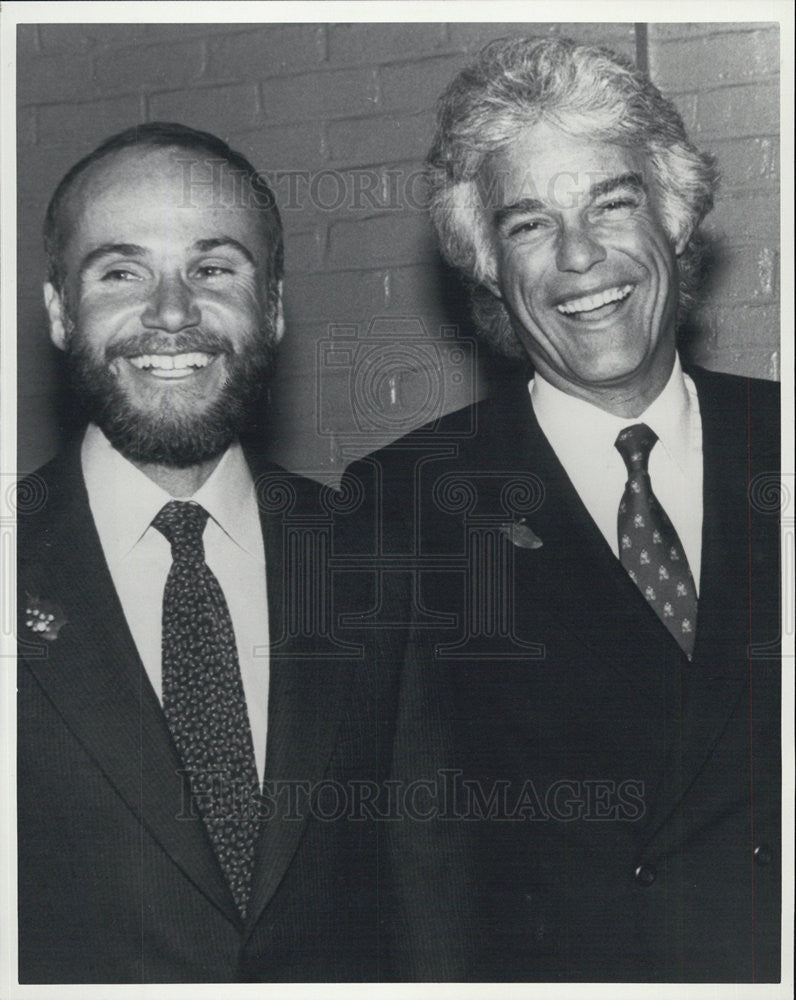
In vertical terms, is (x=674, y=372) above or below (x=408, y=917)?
above

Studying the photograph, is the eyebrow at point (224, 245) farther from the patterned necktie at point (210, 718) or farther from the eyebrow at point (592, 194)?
the patterned necktie at point (210, 718)

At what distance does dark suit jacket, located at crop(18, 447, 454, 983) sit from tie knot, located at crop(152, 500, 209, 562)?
133mm

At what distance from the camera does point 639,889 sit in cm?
270

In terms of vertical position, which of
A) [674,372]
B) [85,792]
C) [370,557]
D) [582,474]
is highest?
[674,372]

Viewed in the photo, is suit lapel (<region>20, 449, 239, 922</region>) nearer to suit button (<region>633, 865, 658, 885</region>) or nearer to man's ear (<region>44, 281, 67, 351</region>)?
man's ear (<region>44, 281, 67, 351</region>)

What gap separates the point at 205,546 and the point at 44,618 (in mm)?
360

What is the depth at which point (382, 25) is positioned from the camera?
9.18 feet

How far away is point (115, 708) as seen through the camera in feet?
8.61

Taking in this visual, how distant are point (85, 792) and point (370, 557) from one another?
749 millimetres

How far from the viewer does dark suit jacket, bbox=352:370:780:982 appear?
8.89 feet

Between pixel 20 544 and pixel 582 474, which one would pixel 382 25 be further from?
pixel 20 544

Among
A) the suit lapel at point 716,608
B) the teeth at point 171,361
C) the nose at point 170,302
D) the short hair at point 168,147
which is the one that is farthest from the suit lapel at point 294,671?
the suit lapel at point 716,608

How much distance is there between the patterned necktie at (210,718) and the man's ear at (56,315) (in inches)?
21.8

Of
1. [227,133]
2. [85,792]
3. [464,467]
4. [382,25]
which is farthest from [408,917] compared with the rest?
[382,25]
